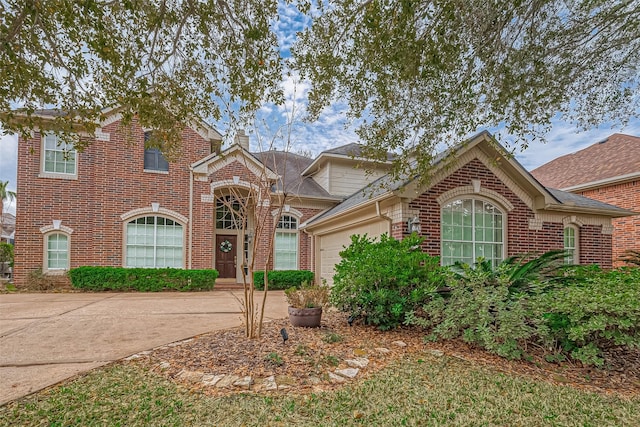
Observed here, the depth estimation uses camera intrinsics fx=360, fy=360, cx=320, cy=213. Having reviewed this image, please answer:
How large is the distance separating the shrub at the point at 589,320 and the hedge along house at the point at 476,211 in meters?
3.90

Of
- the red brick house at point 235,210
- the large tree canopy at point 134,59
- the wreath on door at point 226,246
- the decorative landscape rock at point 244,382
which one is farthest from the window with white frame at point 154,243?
the decorative landscape rock at point 244,382

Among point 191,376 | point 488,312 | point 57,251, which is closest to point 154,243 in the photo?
point 57,251

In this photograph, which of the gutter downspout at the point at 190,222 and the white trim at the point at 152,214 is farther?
the gutter downspout at the point at 190,222

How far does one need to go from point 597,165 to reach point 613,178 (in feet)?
7.67

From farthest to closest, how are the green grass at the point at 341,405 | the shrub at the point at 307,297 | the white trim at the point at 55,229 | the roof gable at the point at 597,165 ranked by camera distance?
1. the roof gable at the point at 597,165
2. the white trim at the point at 55,229
3. the shrub at the point at 307,297
4. the green grass at the point at 341,405

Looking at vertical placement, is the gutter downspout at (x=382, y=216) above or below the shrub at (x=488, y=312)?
above

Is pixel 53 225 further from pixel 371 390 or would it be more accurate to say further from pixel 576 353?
pixel 576 353

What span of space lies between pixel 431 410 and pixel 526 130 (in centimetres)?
529

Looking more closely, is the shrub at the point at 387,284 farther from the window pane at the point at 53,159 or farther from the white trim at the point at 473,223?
the window pane at the point at 53,159

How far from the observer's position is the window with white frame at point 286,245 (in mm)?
14609

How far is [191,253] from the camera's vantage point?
1347 centimetres

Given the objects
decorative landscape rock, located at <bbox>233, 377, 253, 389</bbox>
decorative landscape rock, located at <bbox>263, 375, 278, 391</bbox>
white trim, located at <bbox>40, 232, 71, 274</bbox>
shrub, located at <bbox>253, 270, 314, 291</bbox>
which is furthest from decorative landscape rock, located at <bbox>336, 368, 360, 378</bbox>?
white trim, located at <bbox>40, 232, 71, 274</bbox>

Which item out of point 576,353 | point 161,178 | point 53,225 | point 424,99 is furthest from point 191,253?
point 576,353

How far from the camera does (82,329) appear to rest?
5926 millimetres
